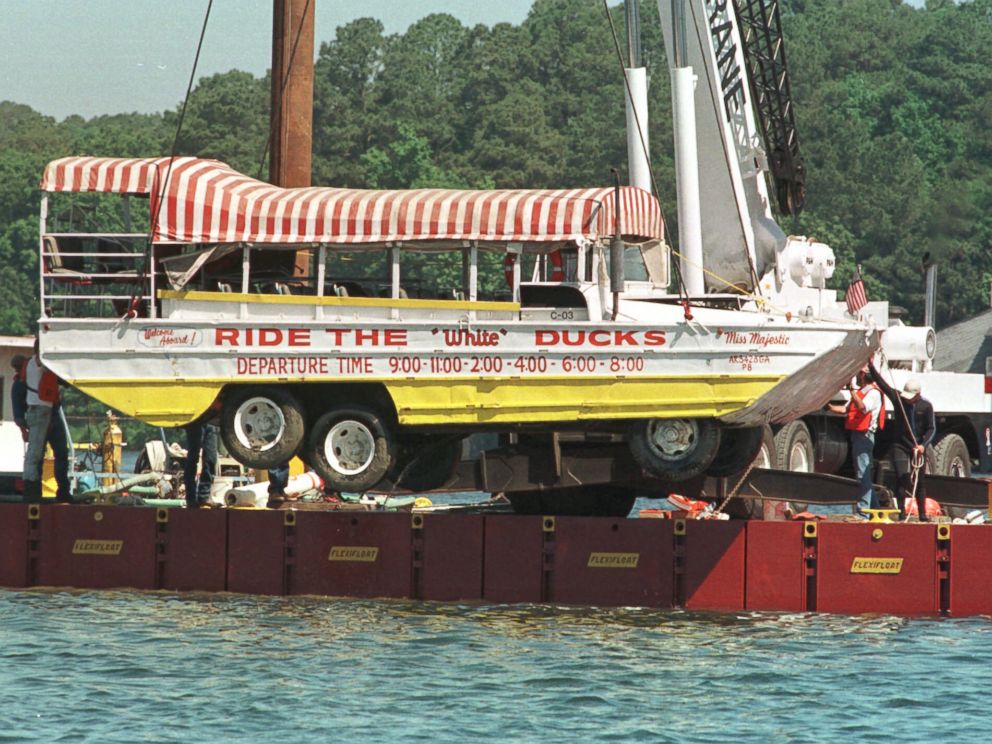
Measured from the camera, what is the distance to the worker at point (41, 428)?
22.1 m

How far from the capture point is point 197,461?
76.3ft

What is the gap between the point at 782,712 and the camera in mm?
16734

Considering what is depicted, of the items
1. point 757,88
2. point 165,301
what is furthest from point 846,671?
point 757,88

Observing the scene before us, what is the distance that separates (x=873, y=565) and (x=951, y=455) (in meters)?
7.87

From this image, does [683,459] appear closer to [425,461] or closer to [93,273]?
[425,461]

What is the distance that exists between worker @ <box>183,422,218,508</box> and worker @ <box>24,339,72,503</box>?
143 cm

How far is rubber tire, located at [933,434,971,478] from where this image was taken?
90.3 ft

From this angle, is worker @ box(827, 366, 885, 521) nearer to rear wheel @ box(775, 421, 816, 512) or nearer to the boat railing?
rear wheel @ box(775, 421, 816, 512)

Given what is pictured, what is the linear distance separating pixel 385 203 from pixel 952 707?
323 inches

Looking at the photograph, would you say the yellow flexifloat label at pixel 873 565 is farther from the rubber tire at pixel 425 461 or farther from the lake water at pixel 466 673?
the rubber tire at pixel 425 461

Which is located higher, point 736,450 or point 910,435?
point 910,435

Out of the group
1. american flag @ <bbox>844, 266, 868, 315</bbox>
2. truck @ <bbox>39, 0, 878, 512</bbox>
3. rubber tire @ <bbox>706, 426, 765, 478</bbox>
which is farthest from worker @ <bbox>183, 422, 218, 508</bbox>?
american flag @ <bbox>844, 266, 868, 315</bbox>

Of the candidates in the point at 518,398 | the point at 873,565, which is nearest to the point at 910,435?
the point at 873,565

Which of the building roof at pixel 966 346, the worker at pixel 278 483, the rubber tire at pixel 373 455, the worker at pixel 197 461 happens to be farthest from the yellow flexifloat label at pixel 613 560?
the building roof at pixel 966 346
